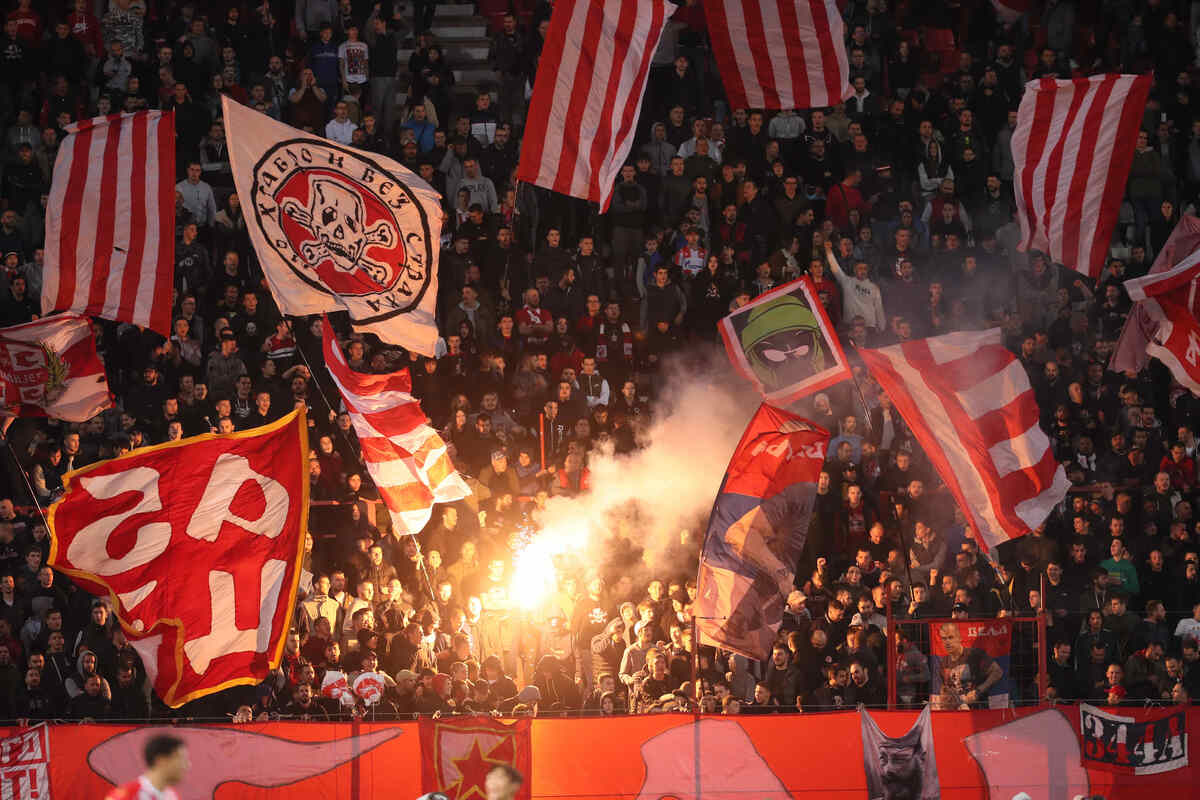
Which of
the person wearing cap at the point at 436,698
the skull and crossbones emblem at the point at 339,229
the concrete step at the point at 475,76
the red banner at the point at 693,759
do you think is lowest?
the red banner at the point at 693,759

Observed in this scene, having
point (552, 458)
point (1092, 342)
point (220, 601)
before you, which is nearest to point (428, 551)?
point (552, 458)

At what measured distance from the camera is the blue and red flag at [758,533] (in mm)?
13578

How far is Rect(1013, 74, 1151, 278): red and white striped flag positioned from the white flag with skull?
5847mm

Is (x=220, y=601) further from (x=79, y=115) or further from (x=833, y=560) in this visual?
(x=79, y=115)

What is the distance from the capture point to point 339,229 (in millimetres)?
13766

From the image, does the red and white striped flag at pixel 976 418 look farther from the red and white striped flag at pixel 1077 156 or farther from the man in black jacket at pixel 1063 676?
the red and white striped flag at pixel 1077 156

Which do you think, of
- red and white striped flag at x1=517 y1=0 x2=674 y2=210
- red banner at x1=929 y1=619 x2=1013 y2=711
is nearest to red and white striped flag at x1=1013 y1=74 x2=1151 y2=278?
red banner at x1=929 y1=619 x2=1013 y2=711

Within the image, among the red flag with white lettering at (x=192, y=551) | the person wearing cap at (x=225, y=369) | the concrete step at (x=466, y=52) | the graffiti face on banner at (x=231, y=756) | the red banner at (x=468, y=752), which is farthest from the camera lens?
the concrete step at (x=466, y=52)

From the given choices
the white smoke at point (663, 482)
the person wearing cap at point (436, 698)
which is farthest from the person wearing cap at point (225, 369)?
the person wearing cap at point (436, 698)

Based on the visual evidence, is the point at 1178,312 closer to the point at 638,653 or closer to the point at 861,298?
the point at 861,298

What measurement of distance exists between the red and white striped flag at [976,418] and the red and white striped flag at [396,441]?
12.5 feet

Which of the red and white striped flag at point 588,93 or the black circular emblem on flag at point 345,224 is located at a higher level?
the red and white striped flag at point 588,93

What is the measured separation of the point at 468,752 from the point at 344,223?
14.6ft

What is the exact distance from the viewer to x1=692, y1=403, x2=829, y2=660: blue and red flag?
44.5 feet
